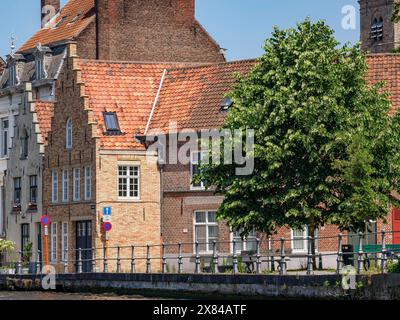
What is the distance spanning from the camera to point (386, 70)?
61.1 metres

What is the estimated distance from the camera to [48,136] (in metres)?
66.8

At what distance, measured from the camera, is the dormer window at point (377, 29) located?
155 meters

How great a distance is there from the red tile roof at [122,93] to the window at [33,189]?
6.16m

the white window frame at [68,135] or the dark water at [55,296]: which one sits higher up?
the white window frame at [68,135]

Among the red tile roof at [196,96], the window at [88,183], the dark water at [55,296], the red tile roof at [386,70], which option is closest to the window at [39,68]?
the red tile roof at [196,96]

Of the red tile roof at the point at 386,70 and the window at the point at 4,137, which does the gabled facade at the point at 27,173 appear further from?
the red tile roof at the point at 386,70

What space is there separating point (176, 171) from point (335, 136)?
14.7 meters

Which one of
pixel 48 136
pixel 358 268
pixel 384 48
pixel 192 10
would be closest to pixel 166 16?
pixel 192 10

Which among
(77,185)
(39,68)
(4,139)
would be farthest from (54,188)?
(39,68)

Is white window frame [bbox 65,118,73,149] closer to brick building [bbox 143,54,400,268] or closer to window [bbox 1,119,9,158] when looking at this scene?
brick building [bbox 143,54,400,268]

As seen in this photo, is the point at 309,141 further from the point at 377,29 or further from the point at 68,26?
the point at 377,29

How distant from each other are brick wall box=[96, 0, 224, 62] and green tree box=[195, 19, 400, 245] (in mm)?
27995

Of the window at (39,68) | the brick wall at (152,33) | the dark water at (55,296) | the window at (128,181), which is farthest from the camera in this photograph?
the window at (39,68)

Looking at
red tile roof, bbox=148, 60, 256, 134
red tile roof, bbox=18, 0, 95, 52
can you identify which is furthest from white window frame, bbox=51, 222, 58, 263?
red tile roof, bbox=18, 0, 95, 52
